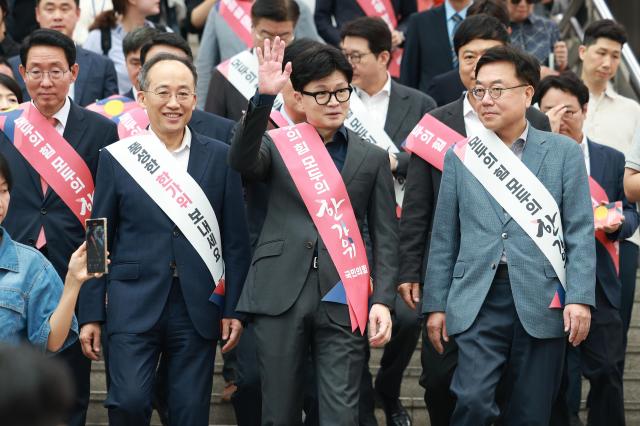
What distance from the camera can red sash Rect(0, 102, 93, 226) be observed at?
6.32 m

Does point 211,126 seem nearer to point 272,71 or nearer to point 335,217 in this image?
point 335,217

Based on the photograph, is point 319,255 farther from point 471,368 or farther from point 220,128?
point 220,128

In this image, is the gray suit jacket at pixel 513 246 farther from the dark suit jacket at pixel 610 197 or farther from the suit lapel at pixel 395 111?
the suit lapel at pixel 395 111

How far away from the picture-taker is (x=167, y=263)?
576 cm

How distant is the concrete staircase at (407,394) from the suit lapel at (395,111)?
4.72 feet

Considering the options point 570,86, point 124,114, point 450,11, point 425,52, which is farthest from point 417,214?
point 450,11

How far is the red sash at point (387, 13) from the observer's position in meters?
9.77

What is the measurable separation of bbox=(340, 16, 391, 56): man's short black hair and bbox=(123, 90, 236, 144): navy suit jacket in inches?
45.4

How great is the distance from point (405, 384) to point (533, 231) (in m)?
2.35

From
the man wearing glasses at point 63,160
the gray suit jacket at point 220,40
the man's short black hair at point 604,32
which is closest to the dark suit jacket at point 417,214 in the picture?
the man wearing glasses at point 63,160

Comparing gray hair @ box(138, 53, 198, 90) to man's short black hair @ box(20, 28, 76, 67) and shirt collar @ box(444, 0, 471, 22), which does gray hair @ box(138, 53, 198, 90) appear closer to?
man's short black hair @ box(20, 28, 76, 67)

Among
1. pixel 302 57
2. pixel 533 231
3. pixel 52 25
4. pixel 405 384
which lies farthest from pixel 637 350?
pixel 52 25

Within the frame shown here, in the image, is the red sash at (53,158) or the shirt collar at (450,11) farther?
the shirt collar at (450,11)

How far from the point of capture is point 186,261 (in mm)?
5785
